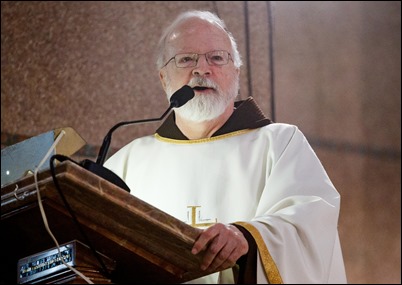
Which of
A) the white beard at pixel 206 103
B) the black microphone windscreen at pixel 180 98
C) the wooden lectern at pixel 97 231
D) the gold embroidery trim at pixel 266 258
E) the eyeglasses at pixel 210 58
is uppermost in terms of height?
the eyeglasses at pixel 210 58

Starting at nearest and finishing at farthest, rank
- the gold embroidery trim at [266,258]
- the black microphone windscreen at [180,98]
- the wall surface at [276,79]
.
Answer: the gold embroidery trim at [266,258] < the black microphone windscreen at [180,98] < the wall surface at [276,79]

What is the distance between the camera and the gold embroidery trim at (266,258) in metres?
2.33

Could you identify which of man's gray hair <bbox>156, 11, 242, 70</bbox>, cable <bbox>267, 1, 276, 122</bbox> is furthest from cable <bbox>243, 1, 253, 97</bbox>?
man's gray hair <bbox>156, 11, 242, 70</bbox>

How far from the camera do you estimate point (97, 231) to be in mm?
2068

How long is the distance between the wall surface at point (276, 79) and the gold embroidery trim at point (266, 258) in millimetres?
2387

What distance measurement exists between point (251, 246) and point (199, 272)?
22 centimetres

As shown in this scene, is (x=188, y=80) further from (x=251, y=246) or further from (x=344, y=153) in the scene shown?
(x=344, y=153)

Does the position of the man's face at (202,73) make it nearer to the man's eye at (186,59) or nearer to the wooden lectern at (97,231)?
the man's eye at (186,59)

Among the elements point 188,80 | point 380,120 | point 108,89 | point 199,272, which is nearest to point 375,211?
point 380,120

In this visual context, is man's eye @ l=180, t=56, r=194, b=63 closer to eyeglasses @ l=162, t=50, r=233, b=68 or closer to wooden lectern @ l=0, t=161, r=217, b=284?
eyeglasses @ l=162, t=50, r=233, b=68

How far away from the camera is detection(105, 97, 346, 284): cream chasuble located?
7.98 ft

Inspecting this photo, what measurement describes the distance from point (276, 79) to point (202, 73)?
218 centimetres

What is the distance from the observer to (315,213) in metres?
2.56

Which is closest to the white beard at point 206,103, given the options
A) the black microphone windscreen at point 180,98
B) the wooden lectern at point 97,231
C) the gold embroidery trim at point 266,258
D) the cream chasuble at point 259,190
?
the cream chasuble at point 259,190
